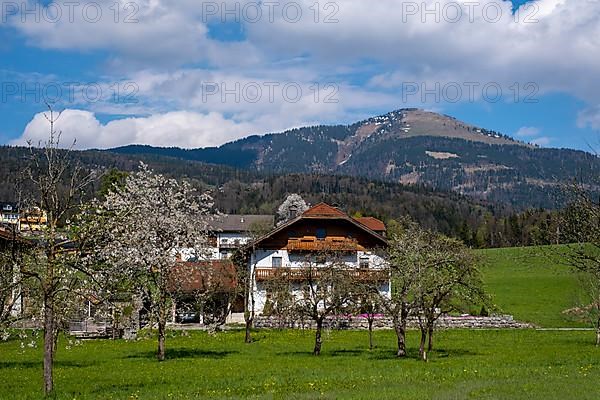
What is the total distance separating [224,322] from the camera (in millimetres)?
55156

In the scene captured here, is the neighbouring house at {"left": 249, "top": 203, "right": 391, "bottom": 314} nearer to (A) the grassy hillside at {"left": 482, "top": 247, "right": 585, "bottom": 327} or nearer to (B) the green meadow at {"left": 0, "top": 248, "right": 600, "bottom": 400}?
(A) the grassy hillside at {"left": 482, "top": 247, "right": 585, "bottom": 327}

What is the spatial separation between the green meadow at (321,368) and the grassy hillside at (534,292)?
9.19 m

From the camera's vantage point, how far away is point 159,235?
33.7 m

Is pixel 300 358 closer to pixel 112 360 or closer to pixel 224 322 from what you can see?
pixel 112 360

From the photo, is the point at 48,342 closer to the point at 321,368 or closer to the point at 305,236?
the point at 321,368

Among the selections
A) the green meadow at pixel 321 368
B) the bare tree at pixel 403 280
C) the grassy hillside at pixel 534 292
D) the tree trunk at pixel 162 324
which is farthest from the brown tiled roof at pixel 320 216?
the tree trunk at pixel 162 324

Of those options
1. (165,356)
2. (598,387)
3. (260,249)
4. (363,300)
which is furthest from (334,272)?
(260,249)

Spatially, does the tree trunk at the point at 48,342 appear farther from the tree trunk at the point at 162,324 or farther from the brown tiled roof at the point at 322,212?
the brown tiled roof at the point at 322,212

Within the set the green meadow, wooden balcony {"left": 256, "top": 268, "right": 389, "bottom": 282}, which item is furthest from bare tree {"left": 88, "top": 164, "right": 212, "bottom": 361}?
wooden balcony {"left": 256, "top": 268, "right": 389, "bottom": 282}

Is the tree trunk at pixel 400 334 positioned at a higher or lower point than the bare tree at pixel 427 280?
lower

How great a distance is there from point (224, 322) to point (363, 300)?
21.4 m

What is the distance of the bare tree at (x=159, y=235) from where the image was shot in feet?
105

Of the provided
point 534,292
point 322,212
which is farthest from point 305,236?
point 534,292

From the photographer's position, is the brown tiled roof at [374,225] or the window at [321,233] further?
the brown tiled roof at [374,225]
